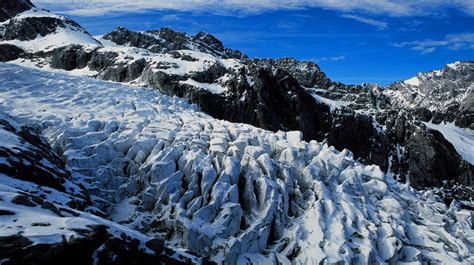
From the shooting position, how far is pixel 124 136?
4275 cm

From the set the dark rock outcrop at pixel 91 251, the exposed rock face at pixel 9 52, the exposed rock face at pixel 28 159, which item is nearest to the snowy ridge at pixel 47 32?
the exposed rock face at pixel 9 52

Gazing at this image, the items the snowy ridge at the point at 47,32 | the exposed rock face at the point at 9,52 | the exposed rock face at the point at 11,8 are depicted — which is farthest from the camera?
the exposed rock face at the point at 11,8

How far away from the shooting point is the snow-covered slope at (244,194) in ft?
113

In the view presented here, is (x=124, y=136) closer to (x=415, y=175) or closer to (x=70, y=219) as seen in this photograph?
(x=70, y=219)

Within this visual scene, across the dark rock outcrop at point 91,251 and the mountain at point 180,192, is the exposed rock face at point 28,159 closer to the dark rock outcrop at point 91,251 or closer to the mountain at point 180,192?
the mountain at point 180,192

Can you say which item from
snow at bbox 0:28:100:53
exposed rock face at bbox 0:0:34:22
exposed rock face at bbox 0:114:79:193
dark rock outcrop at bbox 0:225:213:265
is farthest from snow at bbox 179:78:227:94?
dark rock outcrop at bbox 0:225:213:265

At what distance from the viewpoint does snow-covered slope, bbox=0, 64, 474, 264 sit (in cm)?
3431

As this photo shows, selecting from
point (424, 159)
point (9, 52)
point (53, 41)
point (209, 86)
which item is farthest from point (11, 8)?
point (424, 159)

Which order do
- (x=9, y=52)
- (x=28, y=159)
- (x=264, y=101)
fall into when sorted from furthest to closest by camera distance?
(x=9, y=52) → (x=264, y=101) → (x=28, y=159)

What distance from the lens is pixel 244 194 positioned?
38438mm

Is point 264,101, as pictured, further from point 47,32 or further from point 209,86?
point 47,32

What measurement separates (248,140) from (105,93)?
24197 mm

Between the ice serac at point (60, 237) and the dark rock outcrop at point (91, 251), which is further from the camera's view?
the ice serac at point (60, 237)

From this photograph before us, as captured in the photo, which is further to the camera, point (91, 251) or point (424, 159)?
point (424, 159)
